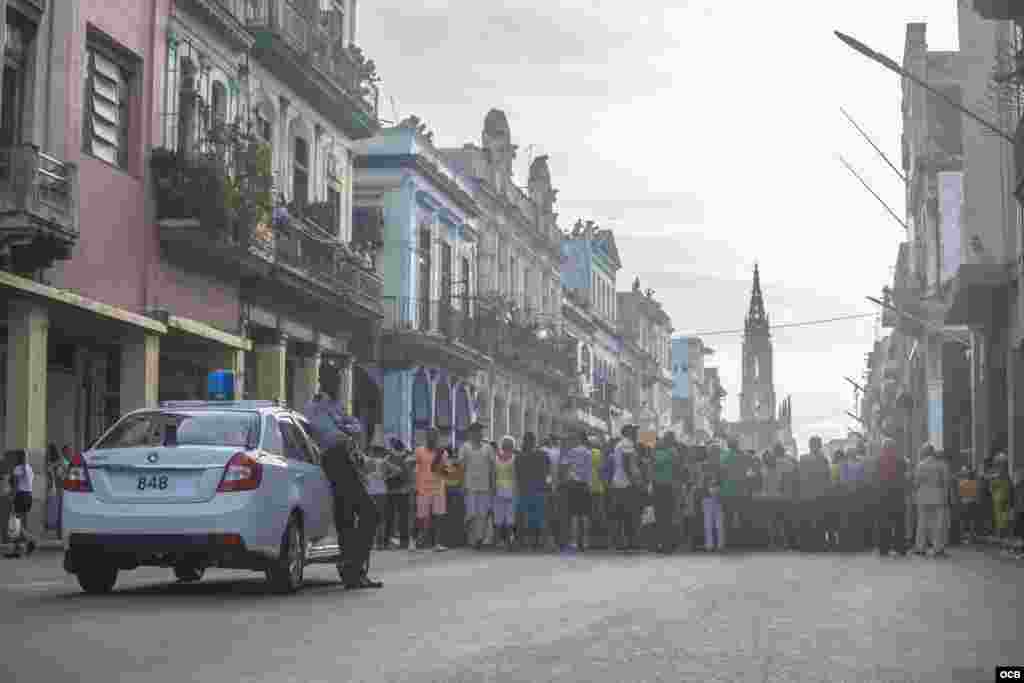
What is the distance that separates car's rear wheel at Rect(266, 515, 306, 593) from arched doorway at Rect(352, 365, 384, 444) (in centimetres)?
2961

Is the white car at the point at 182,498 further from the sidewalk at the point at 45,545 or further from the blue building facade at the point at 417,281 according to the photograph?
the blue building facade at the point at 417,281

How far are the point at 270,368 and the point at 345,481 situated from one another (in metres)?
19.0

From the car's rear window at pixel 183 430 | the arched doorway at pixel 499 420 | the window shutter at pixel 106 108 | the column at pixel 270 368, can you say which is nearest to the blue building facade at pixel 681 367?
the arched doorway at pixel 499 420

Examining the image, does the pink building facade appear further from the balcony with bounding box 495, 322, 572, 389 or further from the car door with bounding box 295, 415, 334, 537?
the balcony with bounding box 495, 322, 572, 389

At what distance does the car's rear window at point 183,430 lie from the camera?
13.6 metres

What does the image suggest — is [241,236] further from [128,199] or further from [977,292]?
[977,292]

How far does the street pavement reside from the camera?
8750mm

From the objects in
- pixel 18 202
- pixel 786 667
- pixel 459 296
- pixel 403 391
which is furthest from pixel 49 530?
pixel 459 296

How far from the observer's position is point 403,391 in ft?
146

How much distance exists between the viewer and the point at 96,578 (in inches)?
534

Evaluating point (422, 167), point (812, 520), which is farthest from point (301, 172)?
point (812, 520)

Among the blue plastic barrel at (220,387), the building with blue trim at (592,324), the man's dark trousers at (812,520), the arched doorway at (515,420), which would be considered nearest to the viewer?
the blue plastic barrel at (220,387)

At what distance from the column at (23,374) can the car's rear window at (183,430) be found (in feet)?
30.8

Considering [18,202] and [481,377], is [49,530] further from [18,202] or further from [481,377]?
[481,377]
